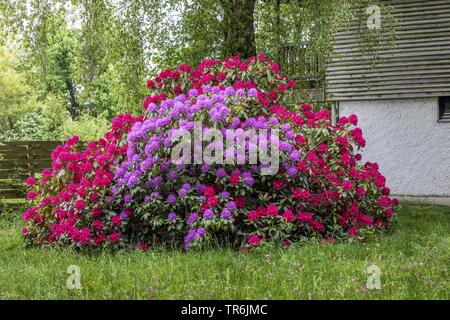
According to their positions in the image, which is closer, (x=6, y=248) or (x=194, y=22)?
(x=6, y=248)

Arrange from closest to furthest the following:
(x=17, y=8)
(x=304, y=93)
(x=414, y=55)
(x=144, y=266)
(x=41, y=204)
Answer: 1. (x=144, y=266)
2. (x=41, y=204)
3. (x=17, y=8)
4. (x=304, y=93)
5. (x=414, y=55)

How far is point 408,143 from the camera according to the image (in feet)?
51.1

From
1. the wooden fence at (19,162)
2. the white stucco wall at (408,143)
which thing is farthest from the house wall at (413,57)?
the wooden fence at (19,162)

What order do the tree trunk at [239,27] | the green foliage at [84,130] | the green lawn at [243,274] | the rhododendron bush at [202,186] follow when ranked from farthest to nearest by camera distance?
the green foliage at [84,130]
the tree trunk at [239,27]
the rhododendron bush at [202,186]
the green lawn at [243,274]

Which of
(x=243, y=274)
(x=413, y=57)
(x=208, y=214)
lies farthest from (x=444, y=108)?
(x=243, y=274)

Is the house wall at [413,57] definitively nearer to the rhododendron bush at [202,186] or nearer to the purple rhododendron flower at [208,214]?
the rhododendron bush at [202,186]

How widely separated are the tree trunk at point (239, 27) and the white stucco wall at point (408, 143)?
5.74 m

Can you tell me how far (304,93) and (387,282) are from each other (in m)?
8.71

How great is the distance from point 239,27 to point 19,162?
599cm

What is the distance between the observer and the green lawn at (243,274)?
4.69 metres

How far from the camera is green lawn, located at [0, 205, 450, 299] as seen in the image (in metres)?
4.69

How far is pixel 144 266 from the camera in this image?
577 cm
